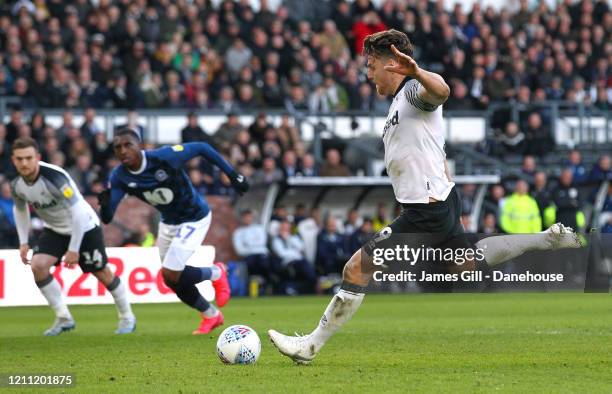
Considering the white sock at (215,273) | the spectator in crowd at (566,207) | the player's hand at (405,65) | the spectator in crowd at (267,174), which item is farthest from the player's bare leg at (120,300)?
the spectator in crowd at (566,207)

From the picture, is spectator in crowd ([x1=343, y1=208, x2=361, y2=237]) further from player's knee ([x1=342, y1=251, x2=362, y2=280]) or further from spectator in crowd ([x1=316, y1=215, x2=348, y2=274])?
player's knee ([x1=342, y1=251, x2=362, y2=280])

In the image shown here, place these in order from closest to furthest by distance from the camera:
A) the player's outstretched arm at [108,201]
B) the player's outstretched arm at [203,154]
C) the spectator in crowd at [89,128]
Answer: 1. the player's outstretched arm at [203,154]
2. the player's outstretched arm at [108,201]
3. the spectator in crowd at [89,128]

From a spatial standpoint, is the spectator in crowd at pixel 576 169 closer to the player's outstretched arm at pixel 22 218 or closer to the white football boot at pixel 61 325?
the white football boot at pixel 61 325

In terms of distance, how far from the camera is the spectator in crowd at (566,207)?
912 inches

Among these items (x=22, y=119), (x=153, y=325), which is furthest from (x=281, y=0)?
(x=153, y=325)

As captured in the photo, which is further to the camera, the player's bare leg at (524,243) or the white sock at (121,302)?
the white sock at (121,302)

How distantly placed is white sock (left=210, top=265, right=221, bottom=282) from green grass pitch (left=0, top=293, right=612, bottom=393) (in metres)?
0.66

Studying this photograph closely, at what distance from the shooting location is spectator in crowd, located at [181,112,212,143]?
22875 mm

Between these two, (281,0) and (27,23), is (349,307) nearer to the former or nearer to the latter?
(27,23)

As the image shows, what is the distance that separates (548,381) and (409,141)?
1.93 meters

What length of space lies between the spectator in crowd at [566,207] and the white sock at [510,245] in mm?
14110

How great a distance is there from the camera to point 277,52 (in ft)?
86.3

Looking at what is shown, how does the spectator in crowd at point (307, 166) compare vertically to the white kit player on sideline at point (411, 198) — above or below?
below

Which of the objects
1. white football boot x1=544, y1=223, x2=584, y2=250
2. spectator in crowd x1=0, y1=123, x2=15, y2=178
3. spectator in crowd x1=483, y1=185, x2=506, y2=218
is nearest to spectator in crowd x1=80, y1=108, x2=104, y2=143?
spectator in crowd x1=0, y1=123, x2=15, y2=178
